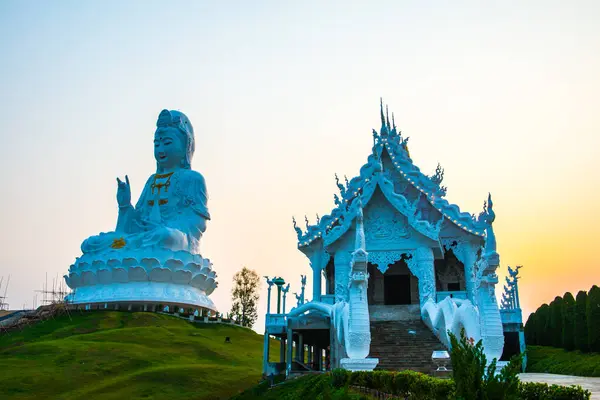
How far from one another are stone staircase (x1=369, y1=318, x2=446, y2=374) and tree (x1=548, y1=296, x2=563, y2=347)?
707 centimetres

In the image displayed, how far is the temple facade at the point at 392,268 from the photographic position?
1595cm

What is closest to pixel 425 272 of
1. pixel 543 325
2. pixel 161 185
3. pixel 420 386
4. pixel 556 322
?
pixel 556 322

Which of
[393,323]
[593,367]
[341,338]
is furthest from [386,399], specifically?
[393,323]

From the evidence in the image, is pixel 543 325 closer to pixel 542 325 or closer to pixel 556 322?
pixel 542 325

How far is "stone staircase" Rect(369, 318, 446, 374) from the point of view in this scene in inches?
627

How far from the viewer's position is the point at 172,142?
37.2 m

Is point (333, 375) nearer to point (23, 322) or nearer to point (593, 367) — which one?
point (593, 367)

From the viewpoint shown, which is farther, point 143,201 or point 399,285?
point 143,201

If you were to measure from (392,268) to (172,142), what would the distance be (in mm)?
18709

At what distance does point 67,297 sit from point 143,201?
7315 millimetres

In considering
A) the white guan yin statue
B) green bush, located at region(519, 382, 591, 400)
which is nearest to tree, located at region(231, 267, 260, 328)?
the white guan yin statue

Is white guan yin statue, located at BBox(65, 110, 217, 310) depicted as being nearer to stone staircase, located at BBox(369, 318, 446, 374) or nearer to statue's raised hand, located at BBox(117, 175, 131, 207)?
statue's raised hand, located at BBox(117, 175, 131, 207)

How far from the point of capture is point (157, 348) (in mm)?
22062

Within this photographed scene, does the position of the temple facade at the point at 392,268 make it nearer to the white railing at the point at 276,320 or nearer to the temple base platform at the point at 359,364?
the white railing at the point at 276,320
